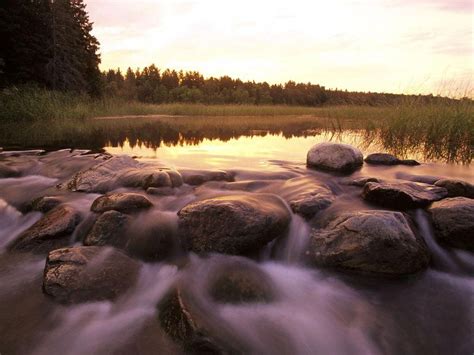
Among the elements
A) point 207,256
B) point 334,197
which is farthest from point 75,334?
point 334,197

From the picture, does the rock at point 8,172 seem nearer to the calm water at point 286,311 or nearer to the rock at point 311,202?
the calm water at point 286,311

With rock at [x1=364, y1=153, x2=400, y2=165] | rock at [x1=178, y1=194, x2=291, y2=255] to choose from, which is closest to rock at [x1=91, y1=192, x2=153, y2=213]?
A: rock at [x1=178, y1=194, x2=291, y2=255]

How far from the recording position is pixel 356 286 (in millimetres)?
2512

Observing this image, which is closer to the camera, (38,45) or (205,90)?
(38,45)

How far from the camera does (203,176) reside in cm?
445

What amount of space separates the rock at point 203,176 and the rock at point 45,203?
4.85ft

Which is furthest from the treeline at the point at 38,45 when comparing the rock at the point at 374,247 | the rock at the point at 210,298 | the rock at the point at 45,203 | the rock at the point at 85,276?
the rock at the point at 374,247

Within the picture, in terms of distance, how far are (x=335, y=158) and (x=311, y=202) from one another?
1752mm

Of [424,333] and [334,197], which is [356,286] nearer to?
[424,333]

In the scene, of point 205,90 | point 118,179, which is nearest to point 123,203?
point 118,179

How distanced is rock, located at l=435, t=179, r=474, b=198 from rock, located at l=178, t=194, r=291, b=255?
1885 mm

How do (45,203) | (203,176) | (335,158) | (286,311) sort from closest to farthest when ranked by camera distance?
(286,311)
(45,203)
(203,176)
(335,158)

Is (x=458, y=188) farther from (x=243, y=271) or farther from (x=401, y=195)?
(x=243, y=271)

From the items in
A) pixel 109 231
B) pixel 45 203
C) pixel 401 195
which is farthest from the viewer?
pixel 45 203
